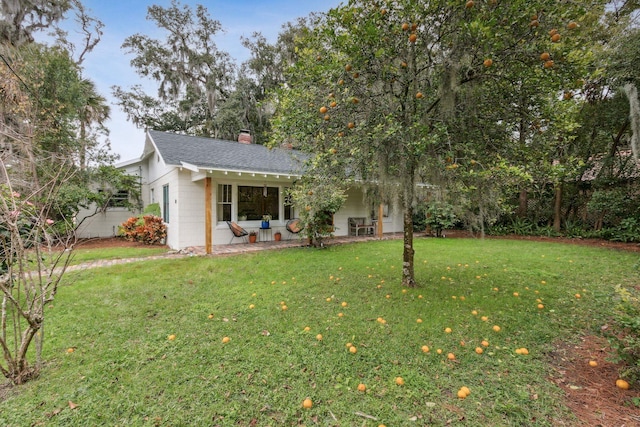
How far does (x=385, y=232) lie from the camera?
11.3 metres

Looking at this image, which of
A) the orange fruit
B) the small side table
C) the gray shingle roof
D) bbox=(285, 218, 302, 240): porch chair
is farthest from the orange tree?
the small side table

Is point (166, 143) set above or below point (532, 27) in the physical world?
above

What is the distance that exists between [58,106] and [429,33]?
1147 cm

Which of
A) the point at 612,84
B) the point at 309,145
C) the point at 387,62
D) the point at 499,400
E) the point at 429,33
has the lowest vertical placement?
the point at 499,400

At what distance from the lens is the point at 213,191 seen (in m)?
7.77

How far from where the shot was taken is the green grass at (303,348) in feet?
5.68

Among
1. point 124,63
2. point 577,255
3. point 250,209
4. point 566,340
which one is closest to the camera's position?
point 566,340

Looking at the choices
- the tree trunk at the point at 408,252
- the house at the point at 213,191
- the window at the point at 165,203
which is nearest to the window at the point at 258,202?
the house at the point at 213,191

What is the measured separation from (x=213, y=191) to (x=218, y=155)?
141cm

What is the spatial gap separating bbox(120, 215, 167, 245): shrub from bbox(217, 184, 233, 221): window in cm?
200

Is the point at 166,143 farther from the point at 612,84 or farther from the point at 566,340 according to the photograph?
the point at 612,84

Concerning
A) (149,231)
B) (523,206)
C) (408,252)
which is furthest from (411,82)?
(523,206)

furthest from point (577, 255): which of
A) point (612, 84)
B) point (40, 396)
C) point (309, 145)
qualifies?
point (40, 396)

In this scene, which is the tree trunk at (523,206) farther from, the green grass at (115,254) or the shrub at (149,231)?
the shrub at (149,231)
